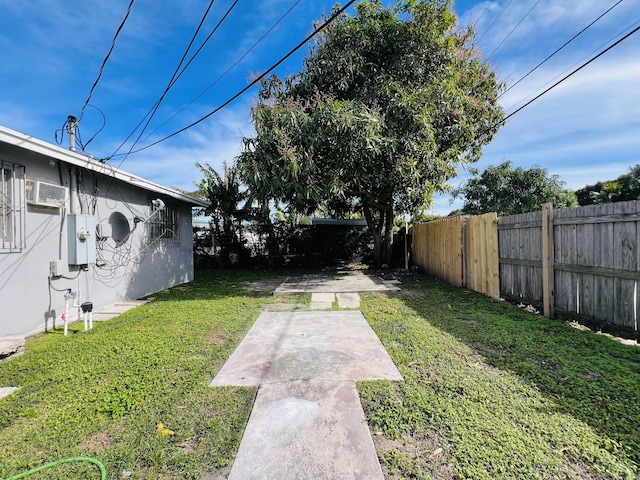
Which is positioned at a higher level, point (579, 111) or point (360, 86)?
point (360, 86)

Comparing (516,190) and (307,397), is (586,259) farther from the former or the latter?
(516,190)

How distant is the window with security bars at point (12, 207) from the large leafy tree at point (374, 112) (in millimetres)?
4337

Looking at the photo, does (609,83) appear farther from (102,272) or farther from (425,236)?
(102,272)

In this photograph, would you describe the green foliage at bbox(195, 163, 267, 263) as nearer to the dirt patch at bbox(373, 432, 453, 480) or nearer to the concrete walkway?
the concrete walkway

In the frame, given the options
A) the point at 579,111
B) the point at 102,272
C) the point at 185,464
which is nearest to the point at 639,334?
the point at 185,464

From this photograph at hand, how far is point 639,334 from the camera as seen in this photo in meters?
3.56

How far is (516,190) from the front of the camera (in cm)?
1466

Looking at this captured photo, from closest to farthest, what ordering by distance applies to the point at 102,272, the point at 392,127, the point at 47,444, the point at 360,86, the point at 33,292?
the point at 47,444
the point at 33,292
the point at 102,272
the point at 392,127
the point at 360,86

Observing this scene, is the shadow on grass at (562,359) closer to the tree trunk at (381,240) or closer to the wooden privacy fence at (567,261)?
the wooden privacy fence at (567,261)

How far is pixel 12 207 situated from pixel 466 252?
868cm

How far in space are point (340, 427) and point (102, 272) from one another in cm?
614

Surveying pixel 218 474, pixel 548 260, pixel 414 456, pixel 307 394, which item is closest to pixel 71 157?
pixel 307 394

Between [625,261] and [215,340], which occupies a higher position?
[625,261]

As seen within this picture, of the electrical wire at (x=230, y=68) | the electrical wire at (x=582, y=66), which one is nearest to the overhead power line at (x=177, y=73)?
the electrical wire at (x=230, y=68)
